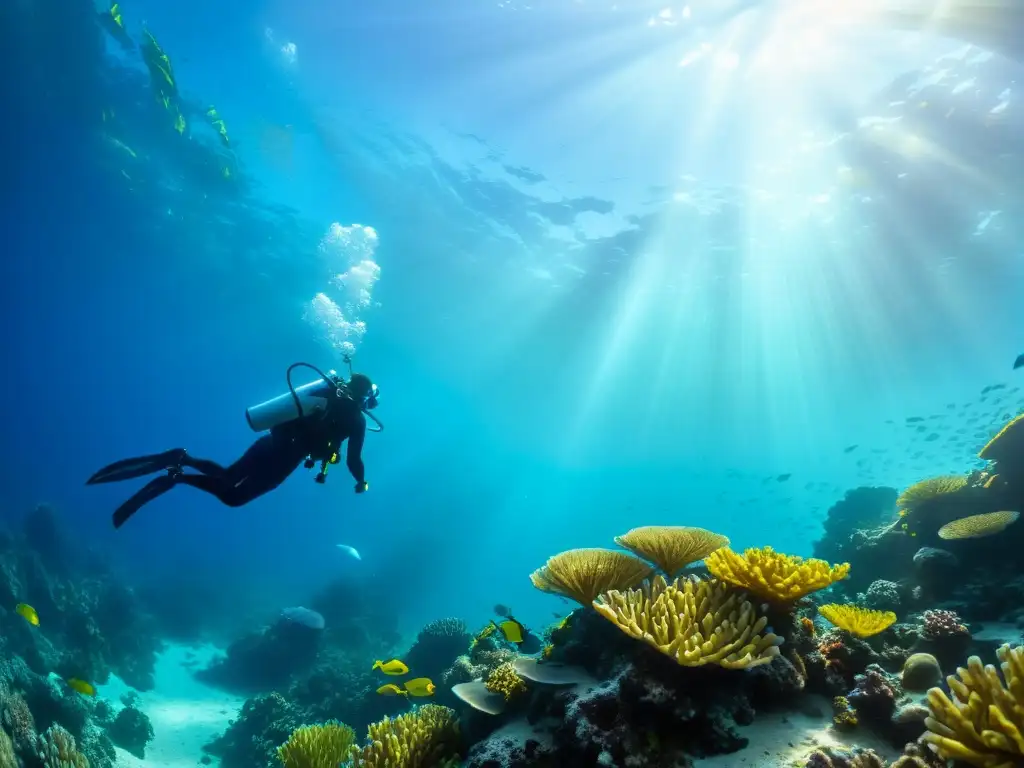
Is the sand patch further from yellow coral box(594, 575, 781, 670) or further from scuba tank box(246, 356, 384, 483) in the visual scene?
scuba tank box(246, 356, 384, 483)

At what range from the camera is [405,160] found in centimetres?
2566

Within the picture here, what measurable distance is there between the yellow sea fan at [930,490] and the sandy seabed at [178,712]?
54.7 ft

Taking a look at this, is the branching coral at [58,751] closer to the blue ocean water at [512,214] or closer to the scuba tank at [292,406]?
A: the scuba tank at [292,406]

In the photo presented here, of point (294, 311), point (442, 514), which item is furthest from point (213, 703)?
point (442, 514)

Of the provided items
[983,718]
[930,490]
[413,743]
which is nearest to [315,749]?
[413,743]

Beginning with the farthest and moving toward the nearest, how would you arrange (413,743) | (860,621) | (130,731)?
1. (130,731)
2. (860,621)
3. (413,743)

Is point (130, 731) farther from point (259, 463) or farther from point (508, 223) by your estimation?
point (508, 223)

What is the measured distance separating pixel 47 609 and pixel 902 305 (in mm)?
44363

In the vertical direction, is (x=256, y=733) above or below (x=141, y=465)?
below

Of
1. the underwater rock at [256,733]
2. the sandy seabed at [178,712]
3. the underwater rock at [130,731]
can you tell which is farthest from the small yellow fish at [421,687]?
the underwater rock at [130,731]

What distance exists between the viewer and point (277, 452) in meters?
6.70

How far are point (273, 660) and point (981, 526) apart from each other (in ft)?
67.1

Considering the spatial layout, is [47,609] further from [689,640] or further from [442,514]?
[442,514]

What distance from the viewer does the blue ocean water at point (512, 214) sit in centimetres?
1830
